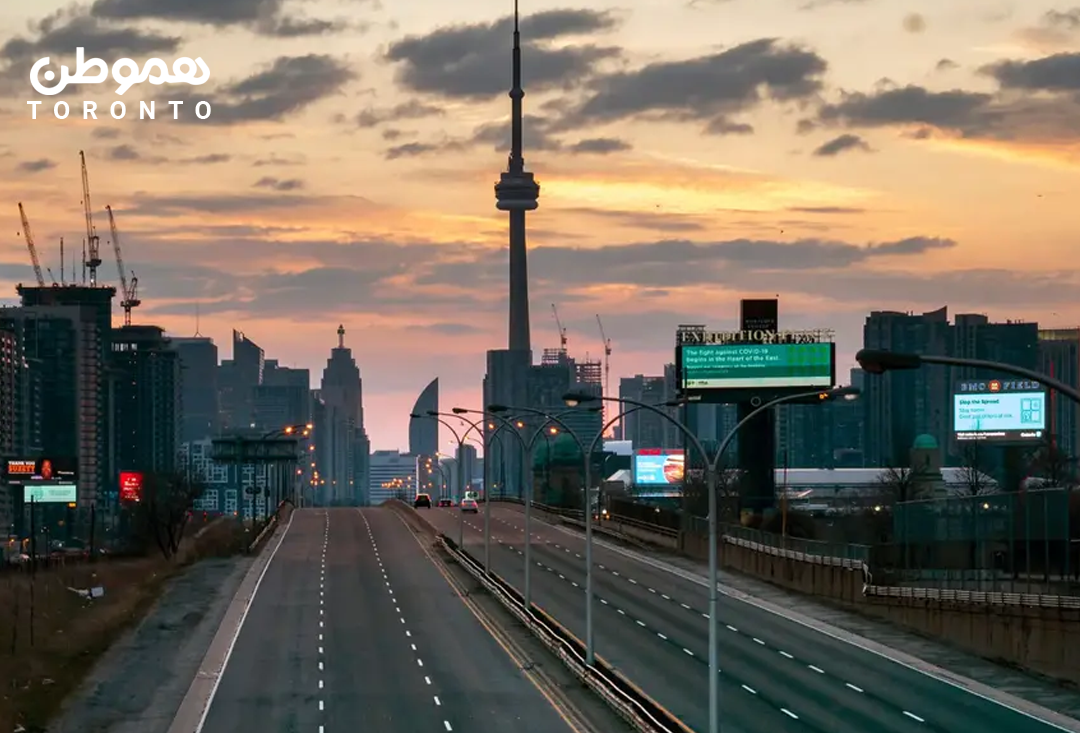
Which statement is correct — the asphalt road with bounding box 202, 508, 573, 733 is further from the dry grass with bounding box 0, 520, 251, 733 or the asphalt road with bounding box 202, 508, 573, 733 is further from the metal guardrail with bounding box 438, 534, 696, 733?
the dry grass with bounding box 0, 520, 251, 733

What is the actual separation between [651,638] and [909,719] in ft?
81.5

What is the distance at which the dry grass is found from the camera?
74812 mm

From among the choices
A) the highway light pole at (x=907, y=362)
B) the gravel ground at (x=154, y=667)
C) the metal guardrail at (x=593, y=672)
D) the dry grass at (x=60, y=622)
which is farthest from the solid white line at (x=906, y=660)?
the highway light pole at (x=907, y=362)

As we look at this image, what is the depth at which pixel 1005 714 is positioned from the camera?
208 feet

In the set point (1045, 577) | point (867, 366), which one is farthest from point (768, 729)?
point (867, 366)

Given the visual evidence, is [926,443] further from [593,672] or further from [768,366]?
[593,672]

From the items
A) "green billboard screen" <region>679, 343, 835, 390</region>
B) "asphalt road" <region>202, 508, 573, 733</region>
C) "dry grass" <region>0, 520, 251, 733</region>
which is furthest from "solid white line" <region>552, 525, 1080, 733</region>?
"dry grass" <region>0, 520, 251, 733</region>

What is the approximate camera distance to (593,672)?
233 ft

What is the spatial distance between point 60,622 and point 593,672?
184 feet

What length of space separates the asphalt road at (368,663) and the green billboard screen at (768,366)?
2798 cm

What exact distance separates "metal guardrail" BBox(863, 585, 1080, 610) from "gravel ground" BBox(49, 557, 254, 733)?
32170mm

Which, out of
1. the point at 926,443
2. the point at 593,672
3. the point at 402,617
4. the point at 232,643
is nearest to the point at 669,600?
the point at 402,617

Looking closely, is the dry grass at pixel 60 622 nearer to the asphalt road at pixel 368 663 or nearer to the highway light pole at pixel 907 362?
the asphalt road at pixel 368 663

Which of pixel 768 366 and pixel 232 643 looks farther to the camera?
pixel 768 366
